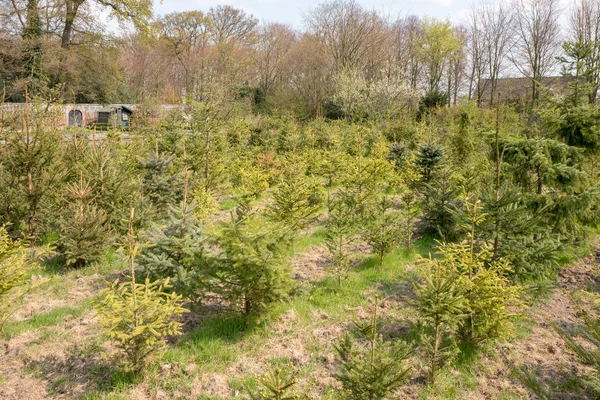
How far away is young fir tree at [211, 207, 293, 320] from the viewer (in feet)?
13.5

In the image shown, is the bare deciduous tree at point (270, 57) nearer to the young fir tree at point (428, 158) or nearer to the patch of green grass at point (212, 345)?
the young fir tree at point (428, 158)

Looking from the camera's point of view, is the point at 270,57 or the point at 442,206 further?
the point at 270,57

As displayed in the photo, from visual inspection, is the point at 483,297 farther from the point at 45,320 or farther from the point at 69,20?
the point at 69,20

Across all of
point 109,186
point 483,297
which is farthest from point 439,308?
point 109,186

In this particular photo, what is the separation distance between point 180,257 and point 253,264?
1363 mm

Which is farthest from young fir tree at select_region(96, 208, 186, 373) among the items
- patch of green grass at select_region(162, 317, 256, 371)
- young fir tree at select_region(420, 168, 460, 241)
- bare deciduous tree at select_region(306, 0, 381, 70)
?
bare deciduous tree at select_region(306, 0, 381, 70)

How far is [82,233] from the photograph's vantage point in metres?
6.03

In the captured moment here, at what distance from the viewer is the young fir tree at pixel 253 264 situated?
411 cm

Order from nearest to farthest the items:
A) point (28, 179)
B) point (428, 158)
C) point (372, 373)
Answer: point (372, 373), point (28, 179), point (428, 158)

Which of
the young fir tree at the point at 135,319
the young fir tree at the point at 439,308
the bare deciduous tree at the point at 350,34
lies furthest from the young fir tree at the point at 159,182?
the bare deciduous tree at the point at 350,34

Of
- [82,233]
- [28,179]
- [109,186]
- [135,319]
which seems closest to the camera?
[135,319]

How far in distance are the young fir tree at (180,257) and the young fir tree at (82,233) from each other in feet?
4.94

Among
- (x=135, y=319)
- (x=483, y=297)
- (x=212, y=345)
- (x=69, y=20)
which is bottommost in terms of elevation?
(x=212, y=345)

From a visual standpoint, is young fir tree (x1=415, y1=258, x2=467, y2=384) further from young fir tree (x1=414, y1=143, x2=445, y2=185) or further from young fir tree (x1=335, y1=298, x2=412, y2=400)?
young fir tree (x1=414, y1=143, x2=445, y2=185)
